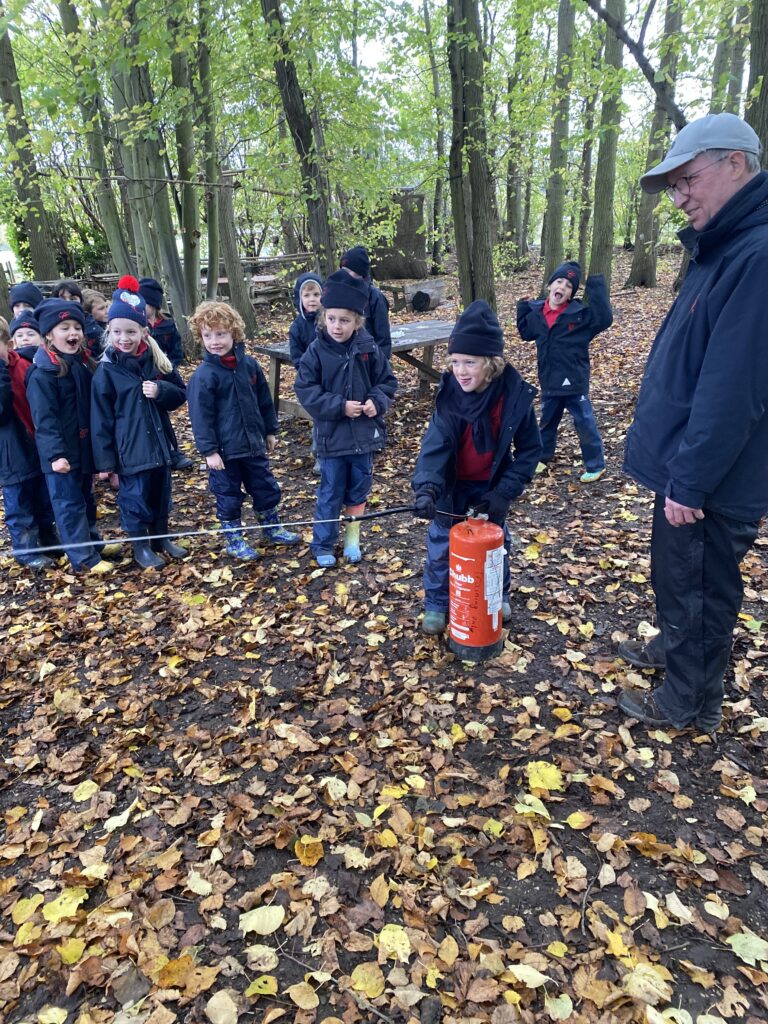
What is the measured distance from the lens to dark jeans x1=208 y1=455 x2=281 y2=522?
519 centimetres

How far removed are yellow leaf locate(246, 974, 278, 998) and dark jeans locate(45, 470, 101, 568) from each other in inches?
149

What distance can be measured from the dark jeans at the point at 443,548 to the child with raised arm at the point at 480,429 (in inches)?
0.9

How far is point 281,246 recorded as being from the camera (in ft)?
96.6

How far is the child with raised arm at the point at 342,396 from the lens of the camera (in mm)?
4676

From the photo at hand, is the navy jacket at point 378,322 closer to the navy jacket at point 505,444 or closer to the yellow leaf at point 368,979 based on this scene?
the navy jacket at point 505,444

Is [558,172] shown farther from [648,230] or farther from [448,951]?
[448,951]

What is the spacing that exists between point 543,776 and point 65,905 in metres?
2.12

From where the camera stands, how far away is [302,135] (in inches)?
307

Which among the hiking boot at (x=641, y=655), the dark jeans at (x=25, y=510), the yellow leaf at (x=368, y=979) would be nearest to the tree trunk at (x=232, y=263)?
the dark jeans at (x=25, y=510)

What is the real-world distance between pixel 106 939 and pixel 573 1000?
171cm

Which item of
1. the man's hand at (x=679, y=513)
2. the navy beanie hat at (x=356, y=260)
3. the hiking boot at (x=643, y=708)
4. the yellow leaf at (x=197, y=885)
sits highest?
the navy beanie hat at (x=356, y=260)

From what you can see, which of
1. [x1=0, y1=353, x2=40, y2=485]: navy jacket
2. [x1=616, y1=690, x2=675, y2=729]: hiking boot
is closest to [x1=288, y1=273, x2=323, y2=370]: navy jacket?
[x1=0, y1=353, x2=40, y2=485]: navy jacket

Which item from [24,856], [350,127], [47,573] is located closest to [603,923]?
[24,856]

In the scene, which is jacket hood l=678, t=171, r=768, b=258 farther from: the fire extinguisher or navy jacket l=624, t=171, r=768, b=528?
the fire extinguisher
